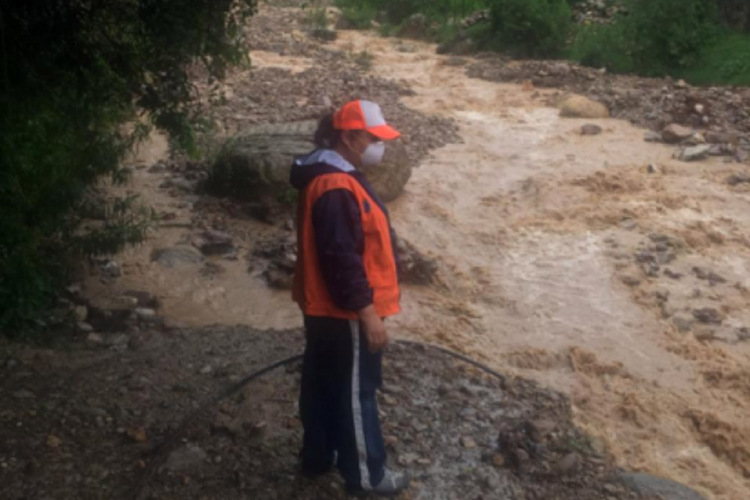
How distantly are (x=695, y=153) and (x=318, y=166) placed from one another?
27.5 feet

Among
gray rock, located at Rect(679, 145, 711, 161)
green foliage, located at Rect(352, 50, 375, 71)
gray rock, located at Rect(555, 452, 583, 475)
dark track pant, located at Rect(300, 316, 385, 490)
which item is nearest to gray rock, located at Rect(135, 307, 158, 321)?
dark track pant, located at Rect(300, 316, 385, 490)

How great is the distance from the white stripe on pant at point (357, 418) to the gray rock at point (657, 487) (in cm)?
144

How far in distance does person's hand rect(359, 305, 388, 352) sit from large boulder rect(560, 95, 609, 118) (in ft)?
32.5

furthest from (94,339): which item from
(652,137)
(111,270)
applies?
(652,137)

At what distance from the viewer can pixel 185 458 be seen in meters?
4.57

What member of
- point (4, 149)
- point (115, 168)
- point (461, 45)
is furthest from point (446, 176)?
point (461, 45)

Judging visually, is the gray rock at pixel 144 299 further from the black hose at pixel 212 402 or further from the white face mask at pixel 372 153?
the white face mask at pixel 372 153

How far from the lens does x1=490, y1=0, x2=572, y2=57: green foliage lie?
56.6 feet

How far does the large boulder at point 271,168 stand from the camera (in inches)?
348

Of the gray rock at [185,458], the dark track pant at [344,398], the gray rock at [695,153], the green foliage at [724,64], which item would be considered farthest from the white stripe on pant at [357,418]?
the green foliage at [724,64]

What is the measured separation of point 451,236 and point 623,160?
3.20m

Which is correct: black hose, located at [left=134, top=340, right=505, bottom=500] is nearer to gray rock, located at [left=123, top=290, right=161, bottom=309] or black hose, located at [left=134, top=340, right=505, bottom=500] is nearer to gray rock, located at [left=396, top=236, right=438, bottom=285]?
gray rock, located at [left=396, top=236, right=438, bottom=285]

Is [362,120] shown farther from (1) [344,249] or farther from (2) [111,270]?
(2) [111,270]

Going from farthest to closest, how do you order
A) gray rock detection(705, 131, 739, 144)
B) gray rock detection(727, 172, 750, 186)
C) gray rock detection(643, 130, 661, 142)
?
gray rock detection(643, 130, 661, 142)
gray rock detection(705, 131, 739, 144)
gray rock detection(727, 172, 750, 186)
